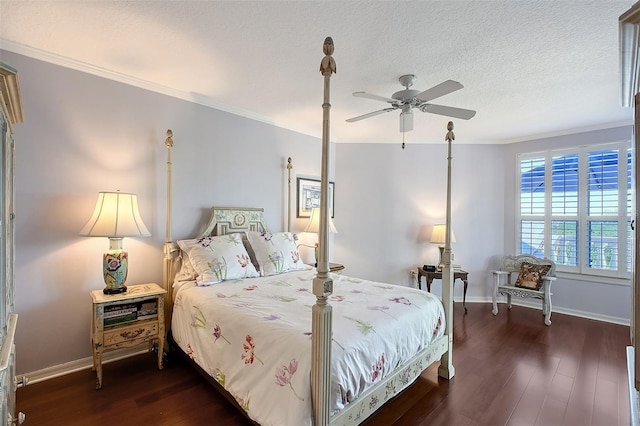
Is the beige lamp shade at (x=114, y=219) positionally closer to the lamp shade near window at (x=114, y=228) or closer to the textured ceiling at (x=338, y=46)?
the lamp shade near window at (x=114, y=228)

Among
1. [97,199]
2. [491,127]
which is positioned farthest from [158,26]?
[491,127]

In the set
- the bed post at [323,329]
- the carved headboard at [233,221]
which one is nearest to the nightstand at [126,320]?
the carved headboard at [233,221]

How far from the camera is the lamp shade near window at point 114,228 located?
2.26 m

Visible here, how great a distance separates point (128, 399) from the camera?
6.73 ft

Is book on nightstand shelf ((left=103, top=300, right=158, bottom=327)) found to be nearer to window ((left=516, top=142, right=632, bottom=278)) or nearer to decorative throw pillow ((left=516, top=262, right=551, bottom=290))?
decorative throw pillow ((left=516, top=262, right=551, bottom=290))

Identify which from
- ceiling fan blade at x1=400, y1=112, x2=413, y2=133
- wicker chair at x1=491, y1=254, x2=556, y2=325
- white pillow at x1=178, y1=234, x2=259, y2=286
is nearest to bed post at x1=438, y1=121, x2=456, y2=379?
ceiling fan blade at x1=400, y1=112, x2=413, y2=133

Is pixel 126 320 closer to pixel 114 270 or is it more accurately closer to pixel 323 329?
pixel 114 270

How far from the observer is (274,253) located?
10.3 ft

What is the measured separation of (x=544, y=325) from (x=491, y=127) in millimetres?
2637

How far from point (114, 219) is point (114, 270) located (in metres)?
0.42

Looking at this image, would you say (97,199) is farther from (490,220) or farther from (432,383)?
(490,220)

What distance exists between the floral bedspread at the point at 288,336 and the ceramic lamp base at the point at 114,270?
46cm

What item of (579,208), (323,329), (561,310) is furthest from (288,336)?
(579,208)

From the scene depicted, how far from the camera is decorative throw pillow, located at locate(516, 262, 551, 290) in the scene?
3857 mm
